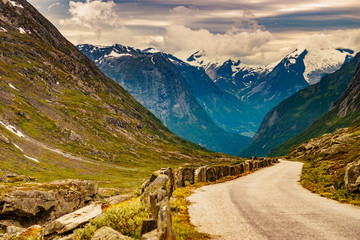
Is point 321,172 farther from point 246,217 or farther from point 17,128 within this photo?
point 17,128

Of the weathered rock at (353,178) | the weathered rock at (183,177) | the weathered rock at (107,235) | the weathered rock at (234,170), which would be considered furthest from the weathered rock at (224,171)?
the weathered rock at (107,235)

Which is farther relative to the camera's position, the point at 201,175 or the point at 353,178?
the point at 201,175

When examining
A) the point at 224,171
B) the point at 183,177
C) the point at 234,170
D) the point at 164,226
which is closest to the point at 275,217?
the point at 164,226

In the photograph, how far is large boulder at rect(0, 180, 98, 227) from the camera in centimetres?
4484

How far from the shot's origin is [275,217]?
711 inches

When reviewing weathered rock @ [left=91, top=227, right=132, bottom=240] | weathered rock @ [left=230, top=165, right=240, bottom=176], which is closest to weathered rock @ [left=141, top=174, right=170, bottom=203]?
weathered rock @ [left=91, top=227, right=132, bottom=240]

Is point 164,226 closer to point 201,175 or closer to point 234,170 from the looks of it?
point 201,175

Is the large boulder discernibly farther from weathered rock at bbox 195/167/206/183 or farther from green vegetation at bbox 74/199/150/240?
green vegetation at bbox 74/199/150/240

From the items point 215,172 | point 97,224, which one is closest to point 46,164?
point 215,172

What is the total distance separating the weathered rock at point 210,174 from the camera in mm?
40147

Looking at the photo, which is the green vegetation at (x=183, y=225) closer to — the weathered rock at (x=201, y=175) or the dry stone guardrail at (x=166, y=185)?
the dry stone guardrail at (x=166, y=185)

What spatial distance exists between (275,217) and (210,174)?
2265cm

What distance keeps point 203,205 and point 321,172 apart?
2178cm

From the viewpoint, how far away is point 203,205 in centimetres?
2295
